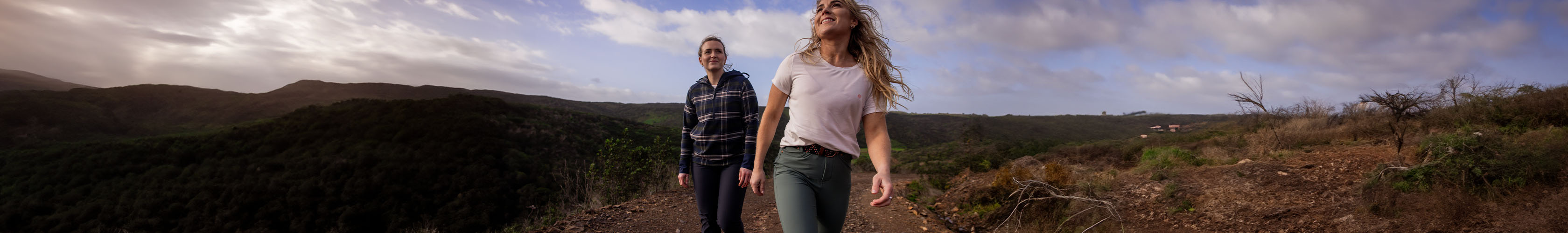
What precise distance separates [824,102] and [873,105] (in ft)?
0.61

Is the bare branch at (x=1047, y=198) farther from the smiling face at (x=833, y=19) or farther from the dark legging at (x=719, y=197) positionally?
the smiling face at (x=833, y=19)

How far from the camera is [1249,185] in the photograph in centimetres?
525

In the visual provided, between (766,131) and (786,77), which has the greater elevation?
(786,77)

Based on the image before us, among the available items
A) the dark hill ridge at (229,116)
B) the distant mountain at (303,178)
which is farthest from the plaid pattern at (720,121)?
the dark hill ridge at (229,116)

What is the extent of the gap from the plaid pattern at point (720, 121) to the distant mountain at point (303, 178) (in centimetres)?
882

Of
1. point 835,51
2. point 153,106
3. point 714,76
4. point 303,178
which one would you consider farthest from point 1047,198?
point 153,106

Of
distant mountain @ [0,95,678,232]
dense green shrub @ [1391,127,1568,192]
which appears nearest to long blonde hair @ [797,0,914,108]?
dense green shrub @ [1391,127,1568,192]

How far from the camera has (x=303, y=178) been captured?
17234 mm

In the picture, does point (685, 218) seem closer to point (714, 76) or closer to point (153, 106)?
point (714, 76)

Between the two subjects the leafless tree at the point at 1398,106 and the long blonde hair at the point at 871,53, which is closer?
the long blonde hair at the point at 871,53

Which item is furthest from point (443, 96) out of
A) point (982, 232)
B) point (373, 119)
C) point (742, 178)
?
point (742, 178)

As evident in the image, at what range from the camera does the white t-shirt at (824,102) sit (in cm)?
125

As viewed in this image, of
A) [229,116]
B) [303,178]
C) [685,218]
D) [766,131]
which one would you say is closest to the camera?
[766,131]

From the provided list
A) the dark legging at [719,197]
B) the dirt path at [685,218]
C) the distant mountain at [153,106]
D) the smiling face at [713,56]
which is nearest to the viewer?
the dark legging at [719,197]
